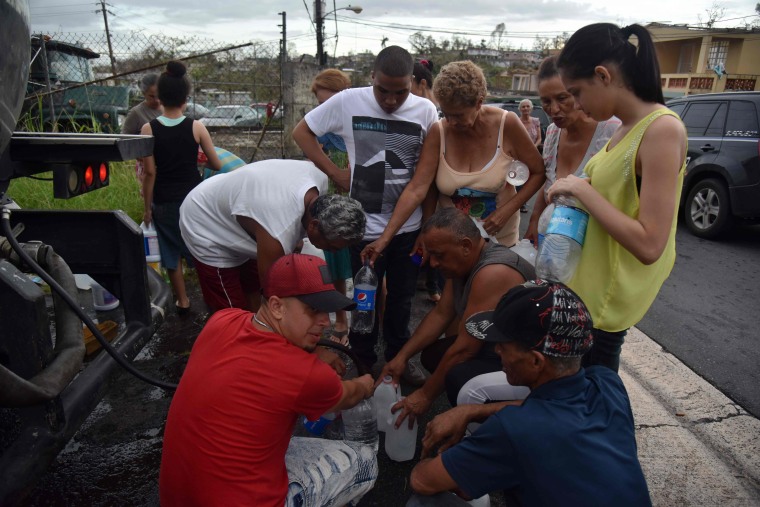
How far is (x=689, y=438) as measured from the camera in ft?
9.36

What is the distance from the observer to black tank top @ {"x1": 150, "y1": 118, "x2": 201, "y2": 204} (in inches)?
163

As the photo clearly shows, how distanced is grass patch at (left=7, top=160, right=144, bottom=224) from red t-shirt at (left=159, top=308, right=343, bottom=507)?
15.1 feet

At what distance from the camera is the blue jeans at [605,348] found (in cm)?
206

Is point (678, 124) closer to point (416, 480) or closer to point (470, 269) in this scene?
point (470, 269)

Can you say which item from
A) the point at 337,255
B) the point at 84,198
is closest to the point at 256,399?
the point at 337,255

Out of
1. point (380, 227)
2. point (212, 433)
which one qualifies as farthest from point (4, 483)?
point (380, 227)

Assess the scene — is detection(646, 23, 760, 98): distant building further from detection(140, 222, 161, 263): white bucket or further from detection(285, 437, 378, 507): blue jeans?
detection(285, 437, 378, 507): blue jeans

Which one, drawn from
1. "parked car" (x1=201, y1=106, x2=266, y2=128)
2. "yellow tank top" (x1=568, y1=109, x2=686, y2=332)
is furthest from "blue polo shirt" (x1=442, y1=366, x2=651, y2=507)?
"parked car" (x1=201, y1=106, x2=266, y2=128)

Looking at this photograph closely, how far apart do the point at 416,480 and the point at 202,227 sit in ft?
6.25

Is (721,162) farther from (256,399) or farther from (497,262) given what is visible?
(256,399)

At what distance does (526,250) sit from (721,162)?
5.10 metres

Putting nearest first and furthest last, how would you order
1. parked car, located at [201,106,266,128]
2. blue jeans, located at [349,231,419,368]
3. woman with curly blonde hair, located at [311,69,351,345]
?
blue jeans, located at [349,231,419,368] < woman with curly blonde hair, located at [311,69,351,345] < parked car, located at [201,106,266,128]

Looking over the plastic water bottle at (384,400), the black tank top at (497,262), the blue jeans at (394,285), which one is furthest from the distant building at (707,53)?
the plastic water bottle at (384,400)

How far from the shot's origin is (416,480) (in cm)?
178
